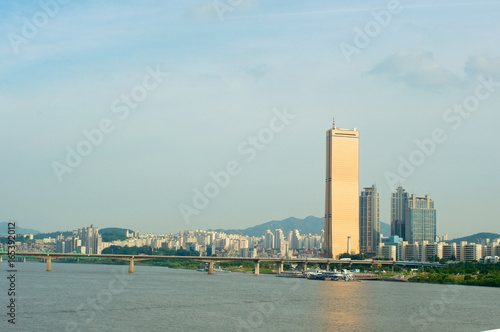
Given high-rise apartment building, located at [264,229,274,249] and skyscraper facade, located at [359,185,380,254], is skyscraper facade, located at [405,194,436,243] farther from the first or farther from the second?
high-rise apartment building, located at [264,229,274,249]

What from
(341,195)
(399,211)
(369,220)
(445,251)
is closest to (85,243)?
(341,195)

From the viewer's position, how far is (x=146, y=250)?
93.2 metres

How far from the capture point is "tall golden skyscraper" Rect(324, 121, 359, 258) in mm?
88688

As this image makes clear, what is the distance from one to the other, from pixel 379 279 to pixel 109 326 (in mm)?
40522

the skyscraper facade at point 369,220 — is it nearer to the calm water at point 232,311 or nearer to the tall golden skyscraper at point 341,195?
the tall golden skyscraper at point 341,195

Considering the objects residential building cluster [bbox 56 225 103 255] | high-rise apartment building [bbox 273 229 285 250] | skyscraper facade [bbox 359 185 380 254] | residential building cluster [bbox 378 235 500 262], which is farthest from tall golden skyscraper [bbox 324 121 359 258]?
high-rise apartment building [bbox 273 229 285 250]

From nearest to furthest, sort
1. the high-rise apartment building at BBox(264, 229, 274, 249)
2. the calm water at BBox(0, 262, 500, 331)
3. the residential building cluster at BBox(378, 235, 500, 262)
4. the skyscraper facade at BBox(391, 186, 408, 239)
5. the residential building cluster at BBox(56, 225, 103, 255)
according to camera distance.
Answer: the calm water at BBox(0, 262, 500, 331), the residential building cluster at BBox(378, 235, 500, 262), the residential building cluster at BBox(56, 225, 103, 255), the skyscraper facade at BBox(391, 186, 408, 239), the high-rise apartment building at BBox(264, 229, 274, 249)

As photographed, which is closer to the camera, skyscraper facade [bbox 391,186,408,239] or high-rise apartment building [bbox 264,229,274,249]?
skyscraper facade [bbox 391,186,408,239]

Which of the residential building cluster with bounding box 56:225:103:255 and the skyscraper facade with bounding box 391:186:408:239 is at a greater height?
the skyscraper facade with bounding box 391:186:408:239

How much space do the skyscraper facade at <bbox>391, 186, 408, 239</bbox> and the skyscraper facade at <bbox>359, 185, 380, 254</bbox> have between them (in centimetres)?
295

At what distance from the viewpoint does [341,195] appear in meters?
88.9

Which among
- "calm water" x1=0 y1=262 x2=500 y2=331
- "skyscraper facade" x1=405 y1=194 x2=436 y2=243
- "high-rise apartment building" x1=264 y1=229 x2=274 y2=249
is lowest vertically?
"high-rise apartment building" x1=264 y1=229 x2=274 y2=249

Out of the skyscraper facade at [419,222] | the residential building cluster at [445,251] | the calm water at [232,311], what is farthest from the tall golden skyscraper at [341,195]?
the calm water at [232,311]

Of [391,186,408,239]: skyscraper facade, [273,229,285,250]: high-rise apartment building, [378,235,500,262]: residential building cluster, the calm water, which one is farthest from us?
[273,229,285,250]: high-rise apartment building
